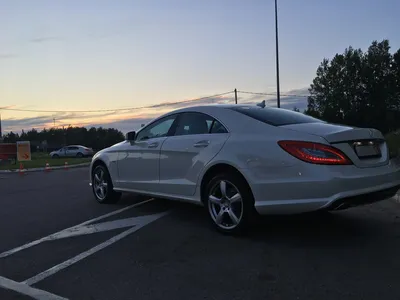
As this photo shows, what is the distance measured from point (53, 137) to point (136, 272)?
133 m

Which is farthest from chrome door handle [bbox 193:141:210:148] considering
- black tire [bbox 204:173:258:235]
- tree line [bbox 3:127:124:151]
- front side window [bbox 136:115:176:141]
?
tree line [bbox 3:127:124:151]

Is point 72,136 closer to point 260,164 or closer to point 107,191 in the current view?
point 107,191

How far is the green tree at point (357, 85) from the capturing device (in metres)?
74.1

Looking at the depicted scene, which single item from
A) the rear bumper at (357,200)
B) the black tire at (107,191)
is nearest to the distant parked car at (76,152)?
the black tire at (107,191)

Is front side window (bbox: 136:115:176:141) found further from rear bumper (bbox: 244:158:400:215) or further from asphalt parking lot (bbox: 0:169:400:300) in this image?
rear bumper (bbox: 244:158:400:215)

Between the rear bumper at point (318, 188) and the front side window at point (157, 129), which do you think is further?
the front side window at point (157, 129)

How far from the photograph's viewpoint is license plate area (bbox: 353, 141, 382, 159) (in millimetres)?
4902

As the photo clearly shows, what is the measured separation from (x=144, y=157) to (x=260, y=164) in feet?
7.71

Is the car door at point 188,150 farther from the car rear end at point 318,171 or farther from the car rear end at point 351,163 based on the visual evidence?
the car rear end at point 351,163

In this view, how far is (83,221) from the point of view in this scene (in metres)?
6.74

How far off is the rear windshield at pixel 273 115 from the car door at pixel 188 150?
1.32 feet

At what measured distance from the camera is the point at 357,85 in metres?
76.6

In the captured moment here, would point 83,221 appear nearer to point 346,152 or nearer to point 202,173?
point 202,173

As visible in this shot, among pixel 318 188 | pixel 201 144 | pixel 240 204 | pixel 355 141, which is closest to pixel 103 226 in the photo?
pixel 201 144
